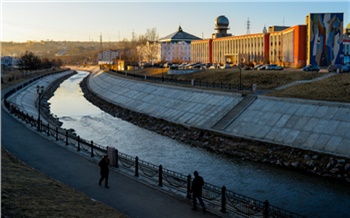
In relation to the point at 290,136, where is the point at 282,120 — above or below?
above

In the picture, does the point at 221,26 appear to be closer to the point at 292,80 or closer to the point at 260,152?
the point at 292,80

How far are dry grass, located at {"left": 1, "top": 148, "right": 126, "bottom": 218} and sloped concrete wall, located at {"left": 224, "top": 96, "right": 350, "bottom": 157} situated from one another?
56.2 feet

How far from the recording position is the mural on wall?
64.2 m

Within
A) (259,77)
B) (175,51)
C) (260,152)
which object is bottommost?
(260,152)

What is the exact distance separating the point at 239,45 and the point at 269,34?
50.2 ft

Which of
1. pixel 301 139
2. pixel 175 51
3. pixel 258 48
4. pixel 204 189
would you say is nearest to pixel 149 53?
pixel 175 51

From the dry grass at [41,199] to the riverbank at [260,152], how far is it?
14.9m

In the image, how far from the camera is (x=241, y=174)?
24.3 m

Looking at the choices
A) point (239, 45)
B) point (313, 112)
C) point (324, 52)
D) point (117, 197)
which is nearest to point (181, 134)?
point (313, 112)

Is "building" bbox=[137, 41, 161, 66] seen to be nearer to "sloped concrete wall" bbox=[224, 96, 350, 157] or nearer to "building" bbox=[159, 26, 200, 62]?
"building" bbox=[159, 26, 200, 62]

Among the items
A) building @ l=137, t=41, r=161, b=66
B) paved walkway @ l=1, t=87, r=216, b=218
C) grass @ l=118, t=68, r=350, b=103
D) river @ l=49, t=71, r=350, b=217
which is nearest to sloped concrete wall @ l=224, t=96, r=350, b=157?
grass @ l=118, t=68, r=350, b=103

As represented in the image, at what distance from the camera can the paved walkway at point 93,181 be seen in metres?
14.5

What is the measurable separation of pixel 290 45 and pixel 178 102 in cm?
3669

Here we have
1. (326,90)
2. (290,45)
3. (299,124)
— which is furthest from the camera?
(290,45)
